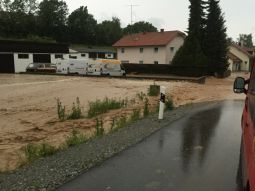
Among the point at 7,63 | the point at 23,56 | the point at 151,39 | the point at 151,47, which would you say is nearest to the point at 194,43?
the point at 151,47

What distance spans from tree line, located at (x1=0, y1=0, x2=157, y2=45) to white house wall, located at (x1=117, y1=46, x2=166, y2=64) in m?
39.9

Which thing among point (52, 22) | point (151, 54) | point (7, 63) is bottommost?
point (7, 63)

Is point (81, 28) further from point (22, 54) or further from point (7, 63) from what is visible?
point (7, 63)

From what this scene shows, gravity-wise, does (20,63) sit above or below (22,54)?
below

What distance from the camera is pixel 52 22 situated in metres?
115

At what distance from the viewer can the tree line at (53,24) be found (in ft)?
345

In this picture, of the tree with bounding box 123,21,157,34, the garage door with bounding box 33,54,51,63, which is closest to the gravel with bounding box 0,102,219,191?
the garage door with bounding box 33,54,51,63

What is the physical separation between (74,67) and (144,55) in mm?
21692


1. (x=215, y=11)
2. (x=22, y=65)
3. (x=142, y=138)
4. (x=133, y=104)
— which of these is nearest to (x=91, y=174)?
(x=142, y=138)

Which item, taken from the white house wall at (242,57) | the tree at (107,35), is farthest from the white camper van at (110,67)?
the tree at (107,35)

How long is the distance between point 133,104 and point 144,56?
44.5 metres

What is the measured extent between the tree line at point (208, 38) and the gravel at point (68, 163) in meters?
39.0

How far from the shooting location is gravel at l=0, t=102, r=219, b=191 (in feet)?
17.6

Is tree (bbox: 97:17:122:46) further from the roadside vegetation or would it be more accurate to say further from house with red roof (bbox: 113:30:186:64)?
the roadside vegetation
